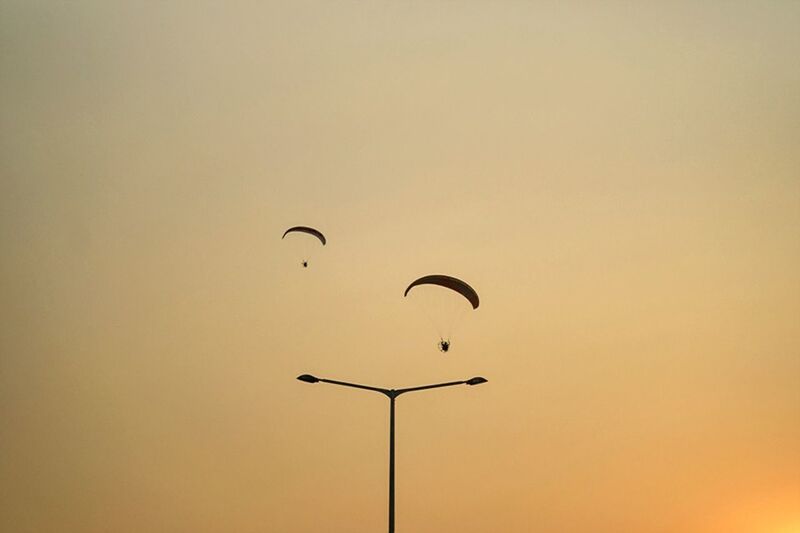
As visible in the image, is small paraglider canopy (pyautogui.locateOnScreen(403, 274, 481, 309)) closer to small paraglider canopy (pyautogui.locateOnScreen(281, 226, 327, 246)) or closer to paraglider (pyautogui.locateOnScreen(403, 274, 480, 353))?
paraglider (pyautogui.locateOnScreen(403, 274, 480, 353))

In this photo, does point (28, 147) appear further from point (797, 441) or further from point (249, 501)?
point (797, 441)

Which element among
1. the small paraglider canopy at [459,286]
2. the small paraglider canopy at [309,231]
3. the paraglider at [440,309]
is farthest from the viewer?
the paraglider at [440,309]

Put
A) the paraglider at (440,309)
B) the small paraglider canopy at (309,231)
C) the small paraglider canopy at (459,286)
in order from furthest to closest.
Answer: the paraglider at (440,309) → the small paraglider canopy at (309,231) → the small paraglider canopy at (459,286)

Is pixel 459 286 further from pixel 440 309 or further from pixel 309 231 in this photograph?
pixel 309 231

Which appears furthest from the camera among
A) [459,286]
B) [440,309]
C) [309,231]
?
[440,309]

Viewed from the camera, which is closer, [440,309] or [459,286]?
[459,286]

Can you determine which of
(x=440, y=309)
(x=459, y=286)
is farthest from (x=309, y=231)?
(x=459, y=286)

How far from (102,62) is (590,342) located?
796 cm

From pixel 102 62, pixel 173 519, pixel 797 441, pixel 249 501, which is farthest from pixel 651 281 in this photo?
pixel 102 62

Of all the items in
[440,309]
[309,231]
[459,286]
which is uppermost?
[309,231]

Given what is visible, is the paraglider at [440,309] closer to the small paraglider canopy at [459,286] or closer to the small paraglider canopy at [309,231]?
the small paraglider canopy at [309,231]

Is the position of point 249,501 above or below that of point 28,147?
below

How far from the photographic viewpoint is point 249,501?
1133 cm

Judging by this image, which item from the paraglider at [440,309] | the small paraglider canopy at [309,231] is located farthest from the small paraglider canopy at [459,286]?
the small paraglider canopy at [309,231]
